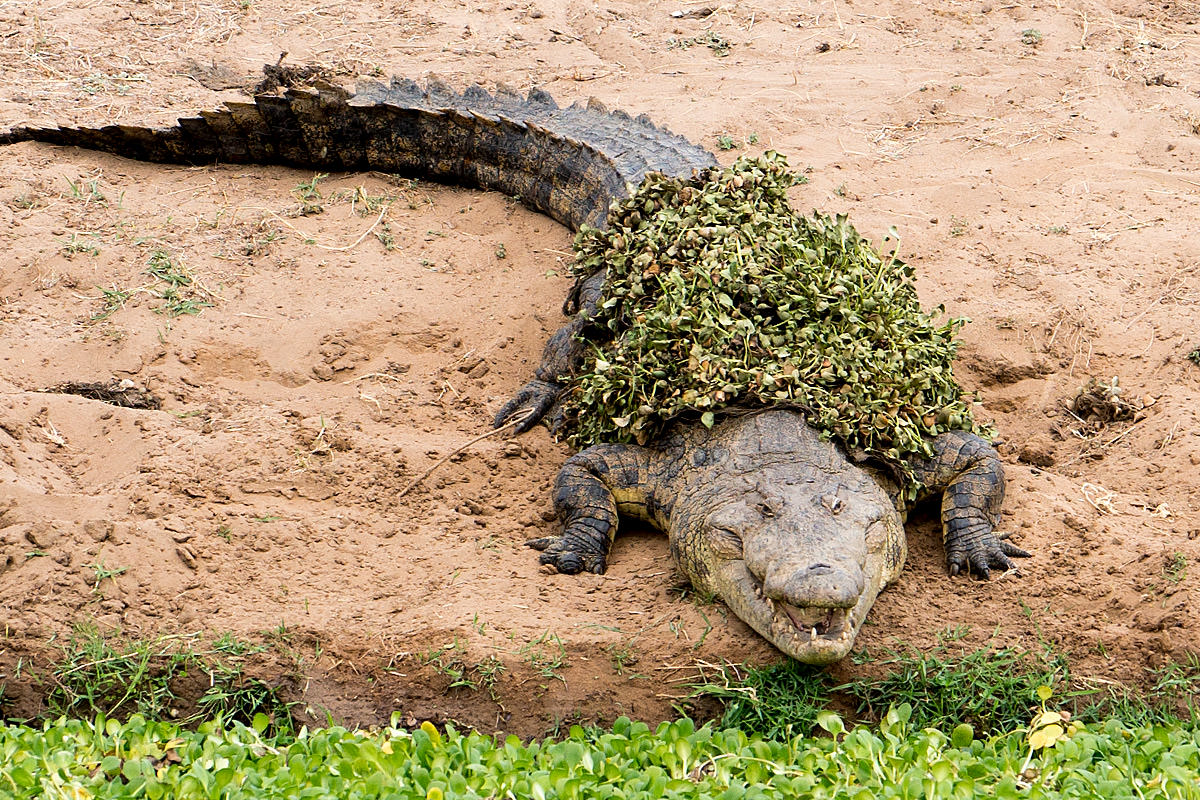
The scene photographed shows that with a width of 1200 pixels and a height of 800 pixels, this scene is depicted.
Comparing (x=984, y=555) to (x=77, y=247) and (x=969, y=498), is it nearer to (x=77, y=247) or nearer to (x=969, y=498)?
(x=969, y=498)

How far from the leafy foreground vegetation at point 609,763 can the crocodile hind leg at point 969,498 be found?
91 cm

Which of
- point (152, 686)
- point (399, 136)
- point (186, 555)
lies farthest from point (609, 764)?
point (399, 136)

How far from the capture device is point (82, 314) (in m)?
5.70

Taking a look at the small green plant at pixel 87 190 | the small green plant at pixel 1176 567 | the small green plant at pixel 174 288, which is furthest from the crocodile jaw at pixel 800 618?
the small green plant at pixel 87 190

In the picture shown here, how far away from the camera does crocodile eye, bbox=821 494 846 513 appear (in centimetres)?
397

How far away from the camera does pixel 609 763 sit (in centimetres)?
295

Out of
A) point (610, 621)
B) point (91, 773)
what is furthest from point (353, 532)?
point (91, 773)

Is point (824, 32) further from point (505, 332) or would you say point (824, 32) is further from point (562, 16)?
point (505, 332)

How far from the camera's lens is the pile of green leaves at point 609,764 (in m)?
2.81

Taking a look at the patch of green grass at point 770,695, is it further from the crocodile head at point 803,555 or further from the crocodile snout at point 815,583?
the crocodile snout at point 815,583

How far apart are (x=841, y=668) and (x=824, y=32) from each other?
657cm

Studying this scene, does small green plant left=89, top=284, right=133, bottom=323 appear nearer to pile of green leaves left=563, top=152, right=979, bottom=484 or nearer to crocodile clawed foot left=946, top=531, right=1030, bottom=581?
pile of green leaves left=563, top=152, right=979, bottom=484

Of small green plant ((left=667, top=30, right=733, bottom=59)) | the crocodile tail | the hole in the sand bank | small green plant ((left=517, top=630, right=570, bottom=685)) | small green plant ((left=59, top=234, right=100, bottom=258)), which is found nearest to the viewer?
small green plant ((left=517, top=630, right=570, bottom=685))

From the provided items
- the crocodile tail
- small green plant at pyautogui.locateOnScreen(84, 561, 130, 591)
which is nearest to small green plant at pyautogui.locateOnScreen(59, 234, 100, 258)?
the crocodile tail
